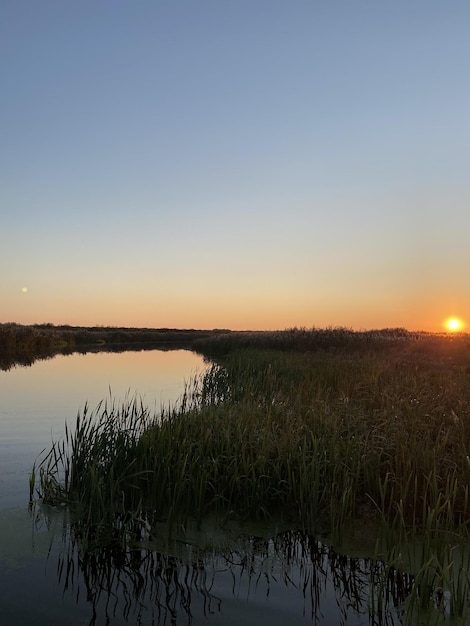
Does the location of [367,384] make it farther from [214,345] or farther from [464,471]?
[214,345]

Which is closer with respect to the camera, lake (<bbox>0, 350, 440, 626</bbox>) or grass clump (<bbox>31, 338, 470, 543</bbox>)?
lake (<bbox>0, 350, 440, 626</bbox>)

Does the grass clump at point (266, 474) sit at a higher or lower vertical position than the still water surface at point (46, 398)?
higher

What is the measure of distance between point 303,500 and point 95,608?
2.45 m

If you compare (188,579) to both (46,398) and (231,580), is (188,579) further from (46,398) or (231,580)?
(46,398)

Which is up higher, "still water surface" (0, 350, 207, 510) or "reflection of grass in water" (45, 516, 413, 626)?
"reflection of grass in water" (45, 516, 413, 626)

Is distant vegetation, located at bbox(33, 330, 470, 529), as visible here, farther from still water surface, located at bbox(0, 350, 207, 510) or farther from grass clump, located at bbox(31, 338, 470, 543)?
still water surface, located at bbox(0, 350, 207, 510)

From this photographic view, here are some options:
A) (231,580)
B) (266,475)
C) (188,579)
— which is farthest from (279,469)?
(188,579)

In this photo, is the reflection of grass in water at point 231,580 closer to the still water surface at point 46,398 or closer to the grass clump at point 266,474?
the grass clump at point 266,474

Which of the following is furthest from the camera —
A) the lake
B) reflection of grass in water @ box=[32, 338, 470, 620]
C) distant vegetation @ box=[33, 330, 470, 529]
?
distant vegetation @ box=[33, 330, 470, 529]

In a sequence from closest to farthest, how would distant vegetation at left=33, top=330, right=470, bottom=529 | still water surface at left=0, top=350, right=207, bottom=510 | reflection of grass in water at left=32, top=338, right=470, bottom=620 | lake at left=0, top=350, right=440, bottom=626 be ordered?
lake at left=0, top=350, right=440, bottom=626 < reflection of grass in water at left=32, top=338, right=470, bottom=620 < distant vegetation at left=33, top=330, right=470, bottom=529 < still water surface at left=0, top=350, right=207, bottom=510

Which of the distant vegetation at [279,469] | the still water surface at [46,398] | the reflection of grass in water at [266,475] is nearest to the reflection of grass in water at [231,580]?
the reflection of grass in water at [266,475]

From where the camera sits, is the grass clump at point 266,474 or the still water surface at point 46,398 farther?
the still water surface at point 46,398

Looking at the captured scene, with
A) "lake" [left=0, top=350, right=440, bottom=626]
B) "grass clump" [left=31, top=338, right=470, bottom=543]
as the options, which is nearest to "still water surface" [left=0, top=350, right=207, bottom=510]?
"grass clump" [left=31, top=338, right=470, bottom=543]

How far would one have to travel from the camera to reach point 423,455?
5.72 m
